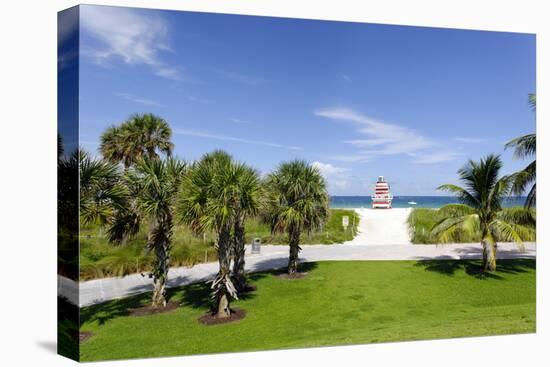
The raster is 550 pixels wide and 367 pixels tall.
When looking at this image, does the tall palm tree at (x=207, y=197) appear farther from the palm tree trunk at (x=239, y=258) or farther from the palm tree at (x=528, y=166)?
the palm tree at (x=528, y=166)

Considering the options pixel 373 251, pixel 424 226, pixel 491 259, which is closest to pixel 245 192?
pixel 373 251

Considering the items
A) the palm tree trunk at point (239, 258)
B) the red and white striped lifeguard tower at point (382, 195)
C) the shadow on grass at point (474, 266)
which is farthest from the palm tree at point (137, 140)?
the shadow on grass at point (474, 266)

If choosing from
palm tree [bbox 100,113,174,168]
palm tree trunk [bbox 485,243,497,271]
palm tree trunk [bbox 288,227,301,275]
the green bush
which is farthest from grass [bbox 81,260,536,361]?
palm tree [bbox 100,113,174,168]

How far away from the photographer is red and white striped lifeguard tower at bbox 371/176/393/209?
11.7 meters

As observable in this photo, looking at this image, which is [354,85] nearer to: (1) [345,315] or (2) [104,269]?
(1) [345,315]

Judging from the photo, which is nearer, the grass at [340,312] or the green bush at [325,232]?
the grass at [340,312]

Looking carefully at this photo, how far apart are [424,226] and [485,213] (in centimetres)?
162

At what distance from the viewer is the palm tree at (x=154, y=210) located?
29.2 feet

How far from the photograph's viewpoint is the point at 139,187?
29.6 feet

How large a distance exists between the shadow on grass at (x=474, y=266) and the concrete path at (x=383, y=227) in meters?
0.93

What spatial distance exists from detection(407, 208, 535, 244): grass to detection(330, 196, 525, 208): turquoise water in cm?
27

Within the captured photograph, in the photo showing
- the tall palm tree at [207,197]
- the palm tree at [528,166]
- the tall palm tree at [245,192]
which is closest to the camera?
the tall palm tree at [207,197]

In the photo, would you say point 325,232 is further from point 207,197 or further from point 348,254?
point 207,197

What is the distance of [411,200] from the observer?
1232cm
